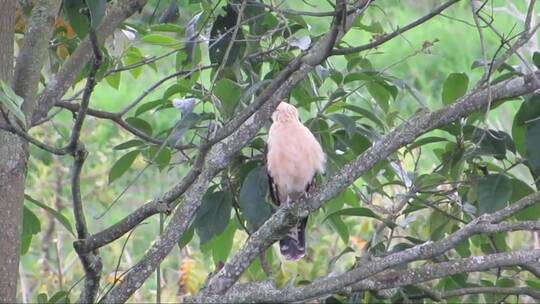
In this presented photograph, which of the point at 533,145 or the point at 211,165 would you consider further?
the point at 533,145

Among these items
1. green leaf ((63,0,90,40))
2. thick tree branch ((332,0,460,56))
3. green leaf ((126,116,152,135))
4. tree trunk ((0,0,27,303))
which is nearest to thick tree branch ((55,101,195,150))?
green leaf ((126,116,152,135))

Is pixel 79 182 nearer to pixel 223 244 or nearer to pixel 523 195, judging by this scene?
pixel 223 244

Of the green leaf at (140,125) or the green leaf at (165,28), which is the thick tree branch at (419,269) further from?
the green leaf at (165,28)

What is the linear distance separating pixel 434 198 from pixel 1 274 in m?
1.65

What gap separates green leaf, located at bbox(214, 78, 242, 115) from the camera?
9.75ft

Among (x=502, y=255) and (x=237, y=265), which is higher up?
(x=237, y=265)

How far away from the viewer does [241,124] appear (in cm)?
256

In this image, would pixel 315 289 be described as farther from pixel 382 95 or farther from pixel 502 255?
pixel 382 95

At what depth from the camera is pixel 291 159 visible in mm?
3957

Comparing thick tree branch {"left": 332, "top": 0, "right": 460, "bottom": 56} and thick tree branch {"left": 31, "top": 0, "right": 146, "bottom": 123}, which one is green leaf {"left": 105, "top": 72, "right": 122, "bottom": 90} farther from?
thick tree branch {"left": 332, "top": 0, "right": 460, "bottom": 56}

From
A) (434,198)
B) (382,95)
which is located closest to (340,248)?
(434,198)

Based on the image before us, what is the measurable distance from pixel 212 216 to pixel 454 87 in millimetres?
816

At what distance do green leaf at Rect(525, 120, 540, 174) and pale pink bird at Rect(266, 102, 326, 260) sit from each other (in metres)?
0.92

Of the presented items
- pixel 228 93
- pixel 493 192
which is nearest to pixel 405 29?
pixel 228 93
